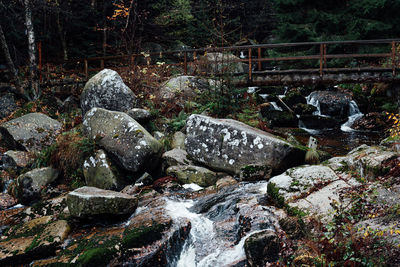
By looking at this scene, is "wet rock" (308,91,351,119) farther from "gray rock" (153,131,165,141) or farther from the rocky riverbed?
"gray rock" (153,131,165,141)

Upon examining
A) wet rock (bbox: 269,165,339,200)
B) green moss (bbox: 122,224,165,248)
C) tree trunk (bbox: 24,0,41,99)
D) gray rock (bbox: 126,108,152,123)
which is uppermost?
tree trunk (bbox: 24,0,41,99)

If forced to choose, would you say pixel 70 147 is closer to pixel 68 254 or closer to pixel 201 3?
pixel 68 254

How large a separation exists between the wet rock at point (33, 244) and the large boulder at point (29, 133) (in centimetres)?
482

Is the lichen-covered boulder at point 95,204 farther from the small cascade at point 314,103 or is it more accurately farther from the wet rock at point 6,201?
the small cascade at point 314,103

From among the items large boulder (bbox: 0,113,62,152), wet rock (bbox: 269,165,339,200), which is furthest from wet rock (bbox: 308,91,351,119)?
large boulder (bbox: 0,113,62,152)

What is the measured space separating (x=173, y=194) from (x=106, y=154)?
244 cm

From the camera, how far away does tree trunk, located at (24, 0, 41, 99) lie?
40.4 feet

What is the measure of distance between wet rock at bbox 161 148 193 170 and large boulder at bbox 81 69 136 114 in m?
3.03

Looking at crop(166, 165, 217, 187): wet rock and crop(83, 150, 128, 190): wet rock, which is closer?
crop(166, 165, 217, 187): wet rock

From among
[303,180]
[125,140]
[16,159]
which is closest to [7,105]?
[16,159]

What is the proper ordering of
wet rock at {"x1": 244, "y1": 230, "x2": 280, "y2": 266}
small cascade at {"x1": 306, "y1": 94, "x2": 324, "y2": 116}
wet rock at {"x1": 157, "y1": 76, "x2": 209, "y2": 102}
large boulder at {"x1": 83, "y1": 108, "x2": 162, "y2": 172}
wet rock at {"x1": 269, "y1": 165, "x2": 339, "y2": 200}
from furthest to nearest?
small cascade at {"x1": 306, "y1": 94, "x2": 324, "y2": 116} → wet rock at {"x1": 157, "y1": 76, "x2": 209, "y2": 102} → large boulder at {"x1": 83, "y1": 108, "x2": 162, "y2": 172} → wet rock at {"x1": 269, "y1": 165, "x2": 339, "y2": 200} → wet rock at {"x1": 244, "y1": 230, "x2": 280, "y2": 266}

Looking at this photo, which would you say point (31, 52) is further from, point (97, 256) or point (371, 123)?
Answer: point (371, 123)

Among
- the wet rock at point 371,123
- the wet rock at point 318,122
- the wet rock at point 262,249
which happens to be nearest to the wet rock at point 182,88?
the wet rock at point 318,122

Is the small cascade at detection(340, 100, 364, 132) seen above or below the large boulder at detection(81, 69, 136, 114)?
below
